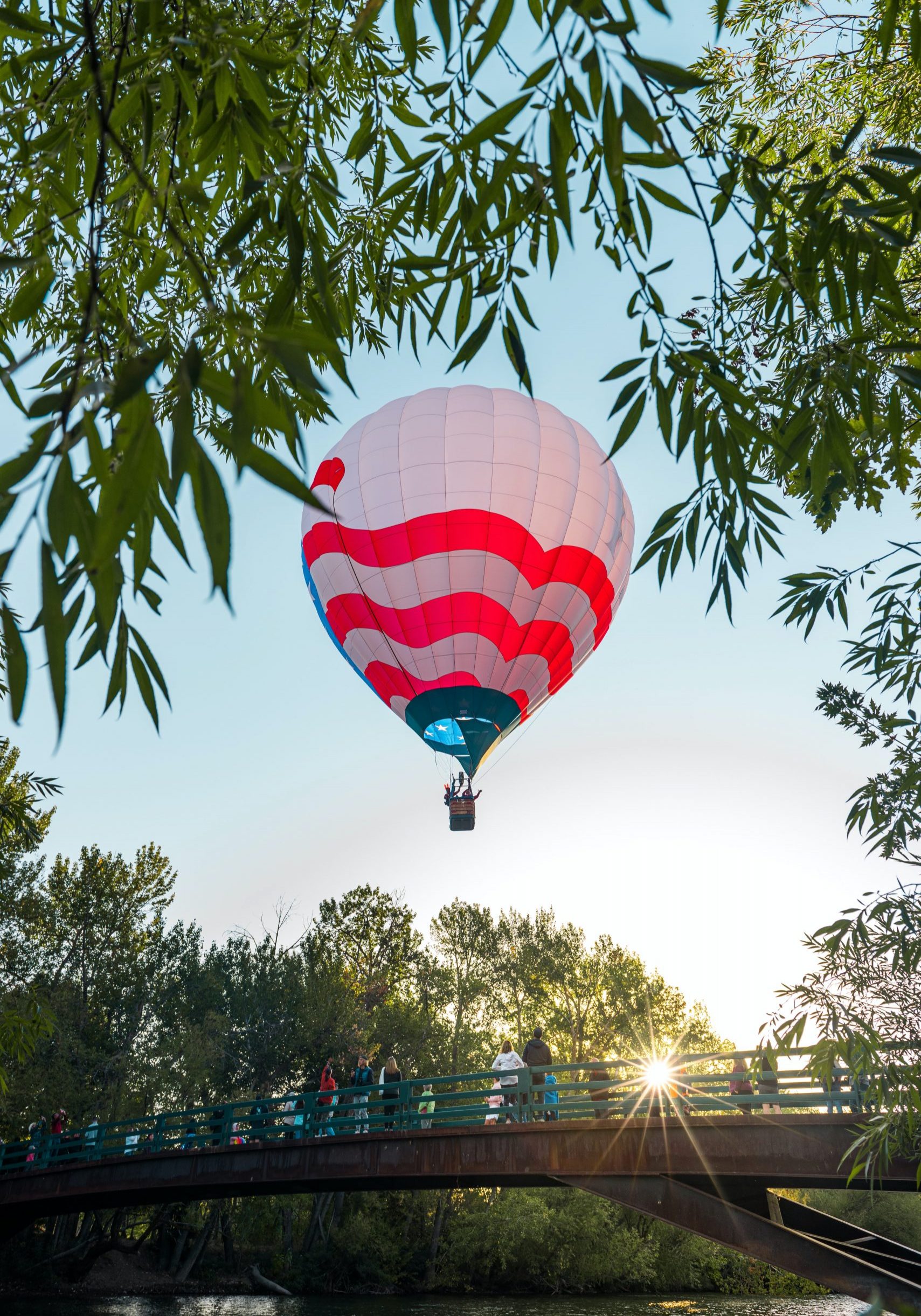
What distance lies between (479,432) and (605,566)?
3978 millimetres

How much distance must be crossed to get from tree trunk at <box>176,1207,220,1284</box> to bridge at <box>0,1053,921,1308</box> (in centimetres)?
1849

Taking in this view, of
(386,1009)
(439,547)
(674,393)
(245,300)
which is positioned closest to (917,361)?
(674,393)

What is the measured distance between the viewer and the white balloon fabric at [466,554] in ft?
60.8

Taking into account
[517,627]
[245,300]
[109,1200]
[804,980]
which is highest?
[517,627]

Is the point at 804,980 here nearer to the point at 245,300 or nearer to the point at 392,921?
the point at 245,300

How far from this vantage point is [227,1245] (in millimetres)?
33719

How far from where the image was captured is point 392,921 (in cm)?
4216

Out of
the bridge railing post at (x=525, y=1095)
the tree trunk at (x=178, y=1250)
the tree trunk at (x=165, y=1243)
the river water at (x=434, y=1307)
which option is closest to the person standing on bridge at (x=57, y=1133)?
the river water at (x=434, y=1307)

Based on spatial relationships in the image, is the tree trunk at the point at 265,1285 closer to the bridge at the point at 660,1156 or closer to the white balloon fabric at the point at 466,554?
the bridge at the point at 660,1156

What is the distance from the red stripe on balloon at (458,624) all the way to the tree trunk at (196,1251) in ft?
75.5

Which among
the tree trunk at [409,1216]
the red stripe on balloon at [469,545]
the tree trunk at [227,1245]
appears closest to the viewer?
the red stripe on balloon at [469,545]

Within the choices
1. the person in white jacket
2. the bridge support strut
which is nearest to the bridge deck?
the bridge support strut

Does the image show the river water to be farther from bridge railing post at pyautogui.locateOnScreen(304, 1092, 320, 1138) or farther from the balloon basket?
the balloon basket

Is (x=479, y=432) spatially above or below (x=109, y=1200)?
above
